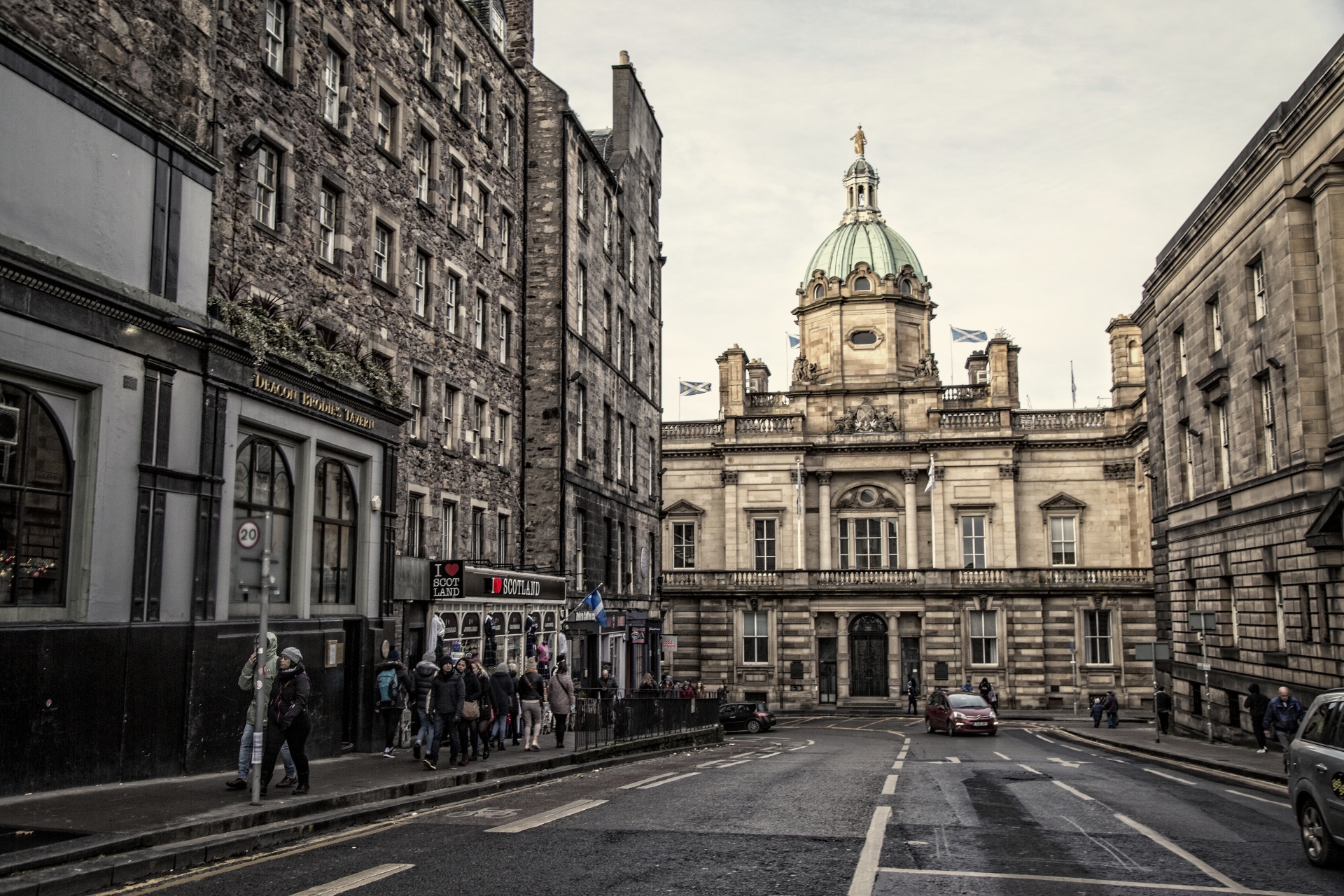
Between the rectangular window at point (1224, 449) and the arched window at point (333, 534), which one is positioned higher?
the rectangular window at point (1224, 449)

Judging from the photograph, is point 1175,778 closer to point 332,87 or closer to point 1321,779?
point 1321,779

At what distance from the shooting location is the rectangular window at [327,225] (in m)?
22.0

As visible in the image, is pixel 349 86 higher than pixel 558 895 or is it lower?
higher

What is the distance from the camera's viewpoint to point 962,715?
119 ft

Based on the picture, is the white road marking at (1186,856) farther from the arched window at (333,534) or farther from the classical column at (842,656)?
the classical column at (842,656)

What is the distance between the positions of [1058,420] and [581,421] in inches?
1334

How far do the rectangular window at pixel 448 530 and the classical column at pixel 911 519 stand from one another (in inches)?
1419

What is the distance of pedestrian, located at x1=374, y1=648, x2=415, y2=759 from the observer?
19.5 m

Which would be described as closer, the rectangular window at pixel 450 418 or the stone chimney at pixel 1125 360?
the rectangular window at pixel 450 418

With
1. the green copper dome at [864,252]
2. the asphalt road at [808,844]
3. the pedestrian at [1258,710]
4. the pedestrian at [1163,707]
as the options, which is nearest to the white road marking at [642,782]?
the asphalt road at [808,844]

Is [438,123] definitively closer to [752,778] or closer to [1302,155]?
[752,778]

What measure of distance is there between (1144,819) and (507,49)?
1152 inches

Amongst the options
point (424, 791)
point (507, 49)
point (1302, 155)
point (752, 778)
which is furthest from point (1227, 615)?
point (507, 49)

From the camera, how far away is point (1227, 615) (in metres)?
31.2
